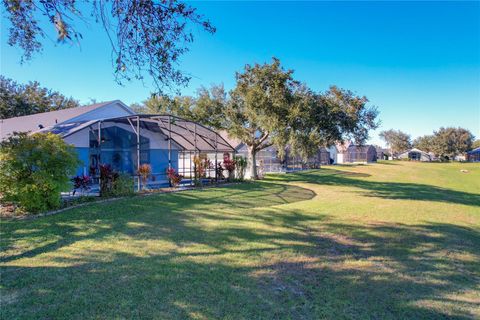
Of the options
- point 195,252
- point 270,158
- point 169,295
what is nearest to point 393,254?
point 195,252

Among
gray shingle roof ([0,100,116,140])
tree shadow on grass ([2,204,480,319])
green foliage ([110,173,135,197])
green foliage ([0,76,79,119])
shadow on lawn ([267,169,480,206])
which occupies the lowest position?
shadow on lawn ([267,169,480,206])

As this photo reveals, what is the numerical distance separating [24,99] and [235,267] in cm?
3438

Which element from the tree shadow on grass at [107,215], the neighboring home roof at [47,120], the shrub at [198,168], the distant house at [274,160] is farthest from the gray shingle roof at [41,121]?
the distant house at [274,160]

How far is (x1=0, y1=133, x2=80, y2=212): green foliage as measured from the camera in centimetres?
811

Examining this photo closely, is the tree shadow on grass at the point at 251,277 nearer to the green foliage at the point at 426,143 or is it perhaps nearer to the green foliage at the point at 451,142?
the green foliage at the point at 451,142

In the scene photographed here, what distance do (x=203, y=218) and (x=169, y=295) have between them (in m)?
4.62

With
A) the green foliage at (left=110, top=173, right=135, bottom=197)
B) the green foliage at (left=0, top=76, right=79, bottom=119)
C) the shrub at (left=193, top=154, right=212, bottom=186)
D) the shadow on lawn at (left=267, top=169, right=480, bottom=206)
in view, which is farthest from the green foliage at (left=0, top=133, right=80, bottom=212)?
the green foliage at (left=0, top=76, right=79, bottom=119)

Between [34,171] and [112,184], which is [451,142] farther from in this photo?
[34,171]

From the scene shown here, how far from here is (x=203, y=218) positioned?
26.8ft

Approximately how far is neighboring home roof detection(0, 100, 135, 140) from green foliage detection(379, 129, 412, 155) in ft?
288

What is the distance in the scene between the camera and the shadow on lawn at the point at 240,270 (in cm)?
333

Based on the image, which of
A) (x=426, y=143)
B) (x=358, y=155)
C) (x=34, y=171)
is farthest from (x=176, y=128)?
(x=426, y=143)

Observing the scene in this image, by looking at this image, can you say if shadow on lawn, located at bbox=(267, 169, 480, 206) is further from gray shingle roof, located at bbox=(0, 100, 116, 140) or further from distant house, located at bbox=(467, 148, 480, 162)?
distant house, located at bbox=(467, 148, 480, 162)

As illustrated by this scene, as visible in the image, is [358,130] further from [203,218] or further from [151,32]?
[151,32]
